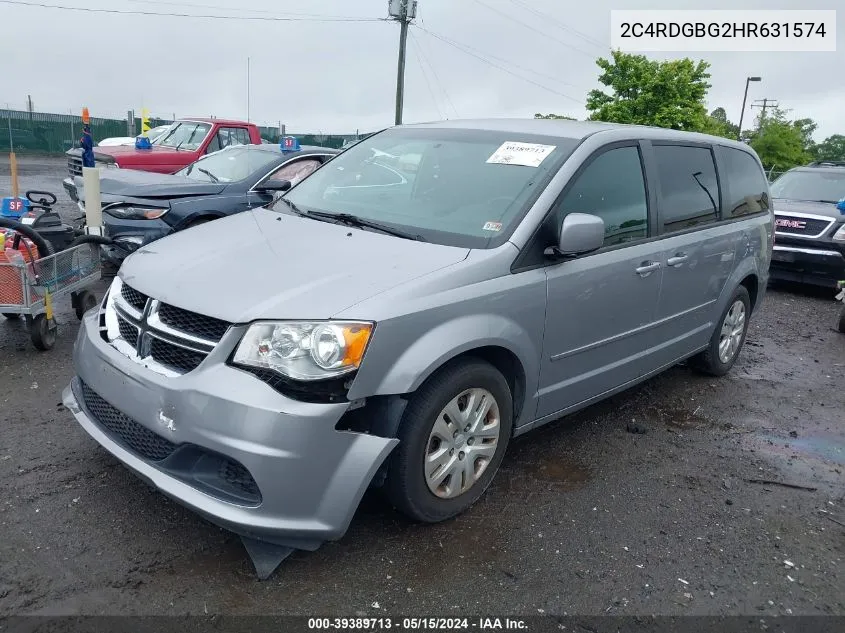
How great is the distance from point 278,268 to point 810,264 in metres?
8.49

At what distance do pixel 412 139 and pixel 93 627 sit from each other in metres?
3.07

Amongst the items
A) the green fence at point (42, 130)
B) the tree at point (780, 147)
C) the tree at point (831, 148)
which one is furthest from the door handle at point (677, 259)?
the tree at point (831, 148)

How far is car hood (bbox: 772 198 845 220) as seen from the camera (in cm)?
949

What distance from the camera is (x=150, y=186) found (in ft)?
25.4

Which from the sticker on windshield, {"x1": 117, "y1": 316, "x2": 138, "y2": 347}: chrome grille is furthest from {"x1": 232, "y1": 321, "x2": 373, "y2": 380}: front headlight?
the sticker on windshield

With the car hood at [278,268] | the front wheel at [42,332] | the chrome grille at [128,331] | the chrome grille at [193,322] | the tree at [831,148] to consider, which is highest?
the tree at [831,148]

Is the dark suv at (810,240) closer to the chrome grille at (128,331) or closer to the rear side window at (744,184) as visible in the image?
the rear side window at (744,184)

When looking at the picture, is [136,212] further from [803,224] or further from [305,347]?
[803,224]

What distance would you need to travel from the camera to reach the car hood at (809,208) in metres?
9.49

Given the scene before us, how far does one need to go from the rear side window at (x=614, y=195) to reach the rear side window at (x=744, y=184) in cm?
133

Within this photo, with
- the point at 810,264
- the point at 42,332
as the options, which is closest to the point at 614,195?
the point at 42,332

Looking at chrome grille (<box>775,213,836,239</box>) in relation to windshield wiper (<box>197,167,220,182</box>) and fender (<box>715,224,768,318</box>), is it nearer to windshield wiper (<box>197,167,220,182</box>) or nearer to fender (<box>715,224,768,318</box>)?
fender (<box>715,224,768,318</box>)

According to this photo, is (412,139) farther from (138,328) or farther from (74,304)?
(74,304)

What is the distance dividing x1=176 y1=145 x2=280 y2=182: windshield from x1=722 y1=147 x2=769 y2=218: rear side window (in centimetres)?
518
